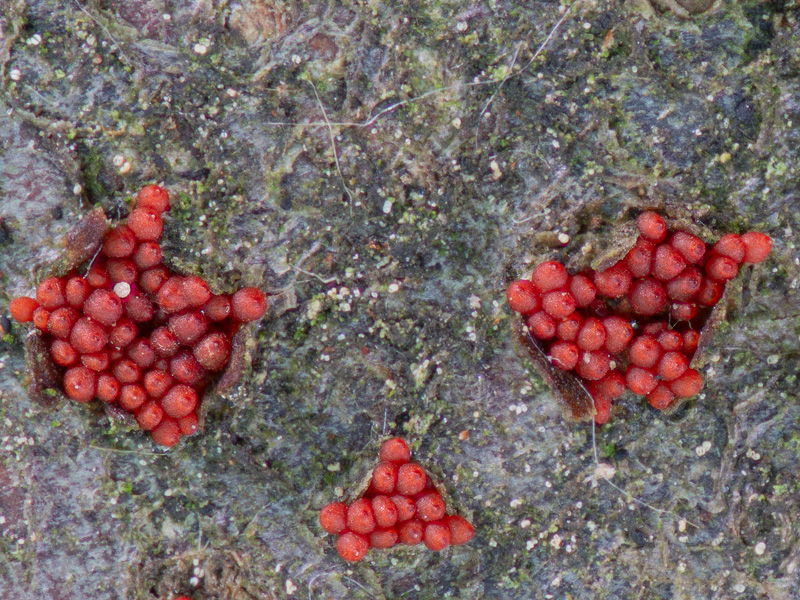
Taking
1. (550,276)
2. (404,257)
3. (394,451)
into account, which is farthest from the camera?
(404,257)

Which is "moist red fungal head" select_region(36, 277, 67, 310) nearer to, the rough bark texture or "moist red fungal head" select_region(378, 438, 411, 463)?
the rough bark texture

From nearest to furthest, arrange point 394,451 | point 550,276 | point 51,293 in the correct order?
point 51,293
point 550,276
point 394,451

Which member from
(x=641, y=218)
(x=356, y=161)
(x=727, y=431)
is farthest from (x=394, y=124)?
(x=727, y=431)

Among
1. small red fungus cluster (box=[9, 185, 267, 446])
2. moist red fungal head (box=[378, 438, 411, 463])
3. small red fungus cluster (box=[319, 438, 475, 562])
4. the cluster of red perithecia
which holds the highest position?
the cluster of red perithecia

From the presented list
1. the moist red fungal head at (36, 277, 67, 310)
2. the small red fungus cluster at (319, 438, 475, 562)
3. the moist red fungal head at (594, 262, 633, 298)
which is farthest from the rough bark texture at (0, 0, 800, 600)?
the moist red fungal head at (36, 277, 67, 310)

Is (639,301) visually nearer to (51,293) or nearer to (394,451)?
(394,451)

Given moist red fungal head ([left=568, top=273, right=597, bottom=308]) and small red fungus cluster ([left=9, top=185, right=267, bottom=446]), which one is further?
moist red fungal head ([left=568, top=273, right=597, bottom=308])

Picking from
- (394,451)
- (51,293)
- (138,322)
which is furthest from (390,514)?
(51,293)
